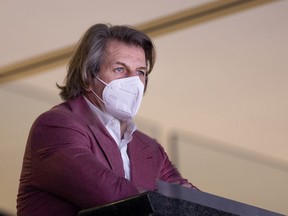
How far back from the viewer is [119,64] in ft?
7.87

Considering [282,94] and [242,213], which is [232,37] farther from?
[242,213]

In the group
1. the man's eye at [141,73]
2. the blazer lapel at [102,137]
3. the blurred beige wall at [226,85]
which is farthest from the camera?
the blurred beige wall at [226,85]

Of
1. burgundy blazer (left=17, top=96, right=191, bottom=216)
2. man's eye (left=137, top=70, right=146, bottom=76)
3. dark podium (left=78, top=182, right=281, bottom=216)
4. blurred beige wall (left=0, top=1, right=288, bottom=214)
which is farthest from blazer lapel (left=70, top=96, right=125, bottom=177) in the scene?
blurred beige wall (left=0, top=1, right=288, bottom=214)

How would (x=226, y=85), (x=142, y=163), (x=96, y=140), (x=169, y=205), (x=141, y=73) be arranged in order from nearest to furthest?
1. (x=169, y=205)
2. (x=96, y=140)
3. (x=142, y=163)
4. (x=141, y=73)
5. (x=226, y=85)

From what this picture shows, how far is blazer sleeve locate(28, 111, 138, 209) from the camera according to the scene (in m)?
1.94

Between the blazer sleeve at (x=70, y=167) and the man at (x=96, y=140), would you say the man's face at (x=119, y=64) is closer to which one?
the man at (x=96, y=140)

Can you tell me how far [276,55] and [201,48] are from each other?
0.37m

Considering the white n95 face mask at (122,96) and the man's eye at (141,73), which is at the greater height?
the man's eye at (141,73)

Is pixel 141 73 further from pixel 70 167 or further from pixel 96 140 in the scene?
pixel 70 167

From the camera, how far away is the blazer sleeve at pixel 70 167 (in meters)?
1.94

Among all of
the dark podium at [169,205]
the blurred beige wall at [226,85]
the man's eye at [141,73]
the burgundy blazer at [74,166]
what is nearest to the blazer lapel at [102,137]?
the burgundy blazer at [74,166]

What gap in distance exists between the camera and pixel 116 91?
92.9 inches

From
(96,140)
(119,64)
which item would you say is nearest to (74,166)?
(96,140)

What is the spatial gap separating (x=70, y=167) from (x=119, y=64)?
0.48 metres
